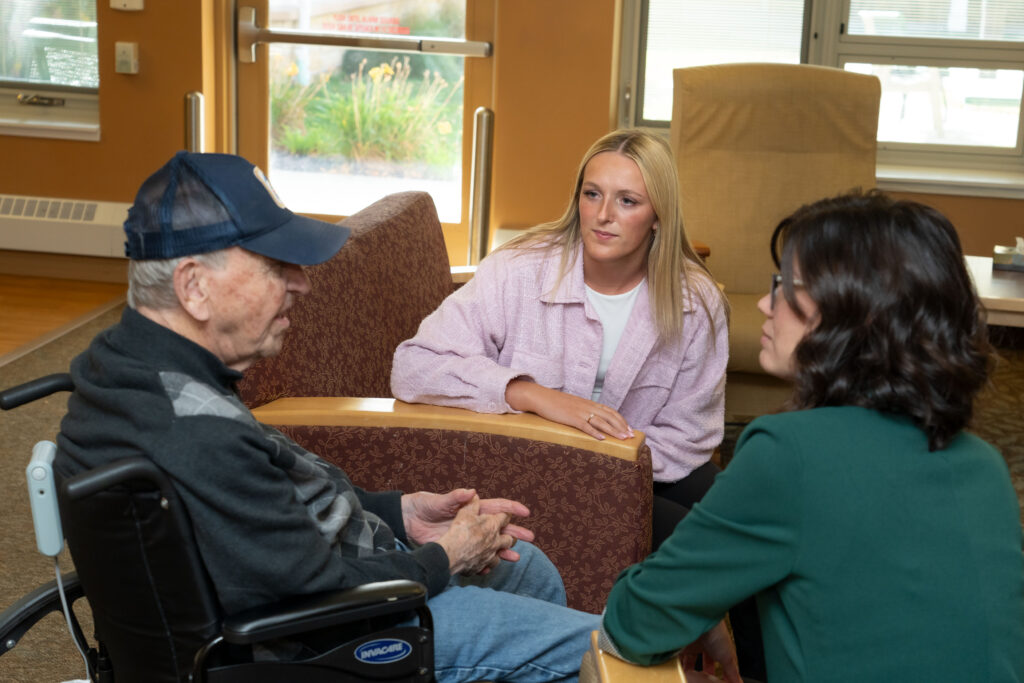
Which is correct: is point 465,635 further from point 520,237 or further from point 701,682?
point 520,237

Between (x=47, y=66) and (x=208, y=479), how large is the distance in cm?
506

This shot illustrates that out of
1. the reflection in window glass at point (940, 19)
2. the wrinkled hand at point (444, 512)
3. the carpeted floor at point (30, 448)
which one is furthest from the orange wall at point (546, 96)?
the wrinkled hand at point (444, 512)

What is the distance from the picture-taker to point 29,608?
1.34 m

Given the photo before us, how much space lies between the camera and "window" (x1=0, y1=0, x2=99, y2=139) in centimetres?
536

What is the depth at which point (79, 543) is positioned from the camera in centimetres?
121

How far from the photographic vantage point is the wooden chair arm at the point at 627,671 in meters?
1.14

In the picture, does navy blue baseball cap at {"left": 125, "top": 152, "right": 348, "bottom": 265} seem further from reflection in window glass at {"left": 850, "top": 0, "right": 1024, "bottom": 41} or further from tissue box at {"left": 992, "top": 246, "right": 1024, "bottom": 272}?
reflection in window glass at {"left": 850, "top": 0, "right": 1024, "bottom": 41}

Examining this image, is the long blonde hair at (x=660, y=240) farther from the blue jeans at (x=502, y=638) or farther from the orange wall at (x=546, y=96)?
the orange wall at (x=546, y=96)

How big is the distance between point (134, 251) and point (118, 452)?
25 centimetres

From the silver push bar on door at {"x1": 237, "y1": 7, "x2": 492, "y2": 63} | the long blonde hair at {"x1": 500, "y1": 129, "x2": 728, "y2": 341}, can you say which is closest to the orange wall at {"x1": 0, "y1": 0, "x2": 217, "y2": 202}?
the silver push bar on door at {"x1": 237, "y1": 7, "x2": 492, "y2": 63}

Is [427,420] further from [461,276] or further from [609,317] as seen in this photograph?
[461,276]

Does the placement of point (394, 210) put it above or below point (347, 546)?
above

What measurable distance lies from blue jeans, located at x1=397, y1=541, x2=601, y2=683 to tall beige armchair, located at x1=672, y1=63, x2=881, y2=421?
278cm

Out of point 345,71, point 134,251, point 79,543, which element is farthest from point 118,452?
point 345,71
